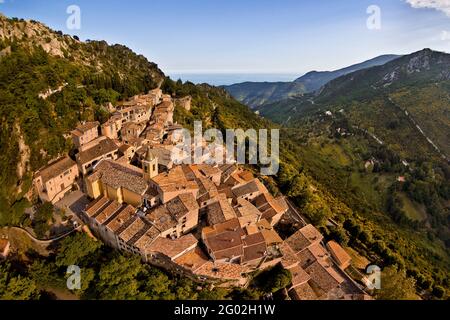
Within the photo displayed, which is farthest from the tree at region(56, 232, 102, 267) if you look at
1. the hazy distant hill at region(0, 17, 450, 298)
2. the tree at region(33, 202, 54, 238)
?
the hazy distant hill at region(0, 17, 450, 298)

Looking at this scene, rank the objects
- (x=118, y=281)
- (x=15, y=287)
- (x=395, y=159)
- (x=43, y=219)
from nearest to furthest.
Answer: (x=15, y=287) < (x=118, y=281) < (x=43, y=219) < (x=395, y=159)

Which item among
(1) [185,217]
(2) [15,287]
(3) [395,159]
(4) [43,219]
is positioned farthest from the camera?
(3) [395,159]

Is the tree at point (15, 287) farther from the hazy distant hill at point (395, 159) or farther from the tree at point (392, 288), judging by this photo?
the hazy distant hill at point (395, 159)

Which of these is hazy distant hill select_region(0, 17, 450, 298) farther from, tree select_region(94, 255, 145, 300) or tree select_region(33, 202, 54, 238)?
tree select_region(94, 255, 145, 300)

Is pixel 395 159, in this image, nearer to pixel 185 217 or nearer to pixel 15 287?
pixel 185 217

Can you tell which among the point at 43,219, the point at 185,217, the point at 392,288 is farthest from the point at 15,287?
the point at 392,288
